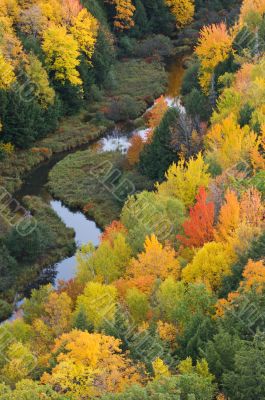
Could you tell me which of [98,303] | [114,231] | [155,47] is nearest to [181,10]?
[155,47]

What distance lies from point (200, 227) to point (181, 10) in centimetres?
9443

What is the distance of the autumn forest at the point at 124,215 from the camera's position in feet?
107

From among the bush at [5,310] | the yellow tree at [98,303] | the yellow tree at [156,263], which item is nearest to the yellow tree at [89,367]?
the yellow tree at [98,303]

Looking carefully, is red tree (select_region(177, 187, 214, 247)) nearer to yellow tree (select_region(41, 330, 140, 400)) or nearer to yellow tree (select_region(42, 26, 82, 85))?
yellow tree (select_region(41, 330, 140, 400))

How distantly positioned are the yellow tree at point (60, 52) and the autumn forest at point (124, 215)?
195mm

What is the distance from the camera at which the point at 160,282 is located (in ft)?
140

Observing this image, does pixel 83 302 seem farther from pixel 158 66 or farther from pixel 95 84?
pixel 158 66

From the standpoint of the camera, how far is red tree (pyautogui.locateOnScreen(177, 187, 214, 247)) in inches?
1837

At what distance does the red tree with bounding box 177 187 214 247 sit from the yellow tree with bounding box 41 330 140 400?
14.3m

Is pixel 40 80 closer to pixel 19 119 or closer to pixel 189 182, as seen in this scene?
pixel 19 119

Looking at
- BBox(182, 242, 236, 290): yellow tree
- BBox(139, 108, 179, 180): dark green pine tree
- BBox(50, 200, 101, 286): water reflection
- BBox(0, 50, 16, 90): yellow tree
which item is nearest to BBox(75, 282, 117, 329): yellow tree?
BBox(182, 242, 236, 290): yellow tree

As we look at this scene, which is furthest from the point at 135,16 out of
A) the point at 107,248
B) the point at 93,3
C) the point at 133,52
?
the point at 107,248

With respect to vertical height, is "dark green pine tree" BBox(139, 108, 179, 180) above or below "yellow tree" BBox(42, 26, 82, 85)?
below

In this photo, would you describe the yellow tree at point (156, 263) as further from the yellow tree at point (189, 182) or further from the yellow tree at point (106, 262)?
the yellow tree at point (189, 182)
